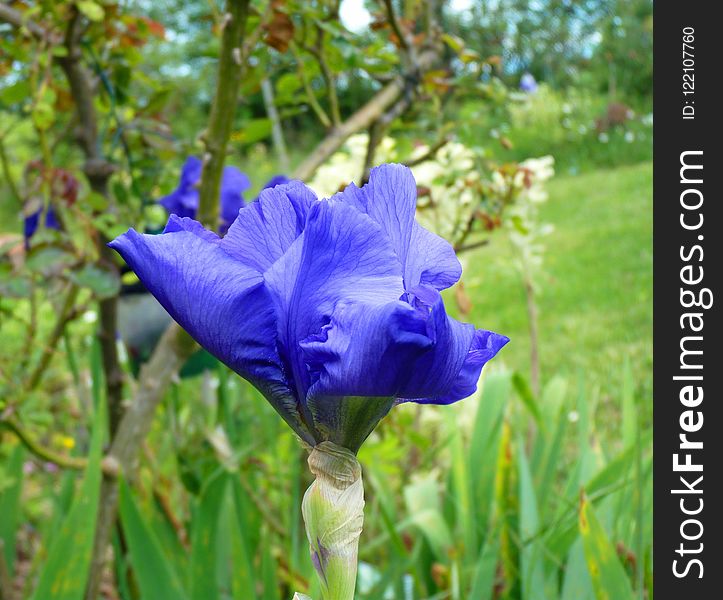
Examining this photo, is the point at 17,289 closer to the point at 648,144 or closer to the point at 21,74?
the point at 21,74

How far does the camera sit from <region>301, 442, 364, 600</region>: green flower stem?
0.49 m

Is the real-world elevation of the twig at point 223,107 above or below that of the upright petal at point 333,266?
above

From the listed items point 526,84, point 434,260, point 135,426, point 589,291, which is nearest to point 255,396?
point 135,426

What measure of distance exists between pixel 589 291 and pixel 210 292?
3656 millimetres

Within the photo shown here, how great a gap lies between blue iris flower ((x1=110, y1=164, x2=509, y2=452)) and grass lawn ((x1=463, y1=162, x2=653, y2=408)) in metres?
1.32

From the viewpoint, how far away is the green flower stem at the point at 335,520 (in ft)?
1.59

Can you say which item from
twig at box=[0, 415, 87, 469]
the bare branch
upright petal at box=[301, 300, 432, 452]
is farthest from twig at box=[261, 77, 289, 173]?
upright petal at box=[301, 300, 432, 452]

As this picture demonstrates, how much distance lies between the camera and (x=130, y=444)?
107 cm

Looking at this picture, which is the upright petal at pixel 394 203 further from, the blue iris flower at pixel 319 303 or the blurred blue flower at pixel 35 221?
the blurred blue flower at pixel 35 221

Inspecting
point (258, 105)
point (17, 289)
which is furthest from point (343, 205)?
point (258, 105)

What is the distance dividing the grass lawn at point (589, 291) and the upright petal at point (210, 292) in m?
1.35

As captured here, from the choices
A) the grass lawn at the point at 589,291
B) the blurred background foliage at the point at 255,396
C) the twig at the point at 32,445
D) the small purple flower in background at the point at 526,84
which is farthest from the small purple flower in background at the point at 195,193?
the small purple flower in background at the point at 526,84

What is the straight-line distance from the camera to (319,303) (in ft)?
1.57

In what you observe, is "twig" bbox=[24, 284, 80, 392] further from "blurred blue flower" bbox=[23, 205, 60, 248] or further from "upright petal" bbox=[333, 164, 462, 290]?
"upright petal" bbox=[333, 164, 462, 290]
